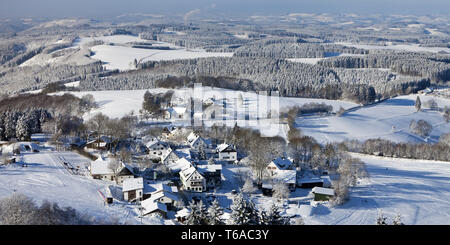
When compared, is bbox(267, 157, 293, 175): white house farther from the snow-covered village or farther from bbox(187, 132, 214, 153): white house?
bbox(187, 132, 214, 153): white house

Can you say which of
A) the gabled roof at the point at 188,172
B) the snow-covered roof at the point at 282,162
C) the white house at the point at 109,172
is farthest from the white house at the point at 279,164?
the white house at the point at 109,172

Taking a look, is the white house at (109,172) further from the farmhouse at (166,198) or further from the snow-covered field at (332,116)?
the snow-covered field at (332,116)

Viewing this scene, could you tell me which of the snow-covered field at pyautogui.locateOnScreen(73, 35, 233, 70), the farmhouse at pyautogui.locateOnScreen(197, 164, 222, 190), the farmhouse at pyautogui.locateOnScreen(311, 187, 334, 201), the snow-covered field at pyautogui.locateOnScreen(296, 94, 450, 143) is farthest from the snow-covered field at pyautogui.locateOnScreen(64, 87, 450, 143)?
the snow-covered field at pyautogui.locateOnScreen(73, 35, 233, 70)

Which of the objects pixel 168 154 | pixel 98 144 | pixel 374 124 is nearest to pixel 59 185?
pixel 168 154

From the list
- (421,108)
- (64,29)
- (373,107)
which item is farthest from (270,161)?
(64,29)
